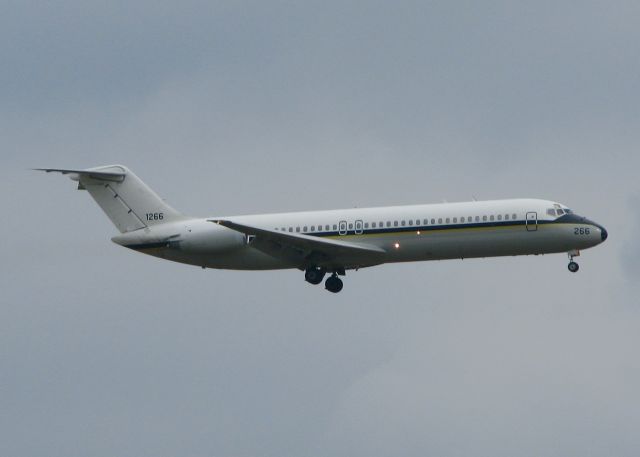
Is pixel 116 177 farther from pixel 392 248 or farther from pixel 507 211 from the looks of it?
pixel 507 211

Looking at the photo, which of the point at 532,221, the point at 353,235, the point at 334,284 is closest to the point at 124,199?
the point at 334,284

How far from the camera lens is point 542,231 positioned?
195ft

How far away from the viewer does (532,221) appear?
2338 inches

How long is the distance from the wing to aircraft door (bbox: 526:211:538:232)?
251 inches

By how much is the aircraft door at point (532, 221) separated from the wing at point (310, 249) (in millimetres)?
6373

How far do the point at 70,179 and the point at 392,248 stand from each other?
1639 cm

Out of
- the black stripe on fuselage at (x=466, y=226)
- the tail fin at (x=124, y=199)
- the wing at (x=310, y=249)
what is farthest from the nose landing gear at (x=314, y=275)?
the tail fin at (x=124, y=199)

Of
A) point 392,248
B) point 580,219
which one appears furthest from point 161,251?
point 580,219

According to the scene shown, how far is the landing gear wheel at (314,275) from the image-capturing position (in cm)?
6234

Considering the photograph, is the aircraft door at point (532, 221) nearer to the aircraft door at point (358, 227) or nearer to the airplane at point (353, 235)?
the airplane at point (353, 235)

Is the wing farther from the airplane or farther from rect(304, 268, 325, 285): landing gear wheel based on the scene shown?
rect(304, 268, 325, 285): landing gear wheel

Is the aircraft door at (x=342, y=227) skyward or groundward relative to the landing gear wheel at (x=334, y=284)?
skyward

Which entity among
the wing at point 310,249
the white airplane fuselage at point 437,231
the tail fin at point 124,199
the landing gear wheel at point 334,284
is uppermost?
the tail fin at point 124,199

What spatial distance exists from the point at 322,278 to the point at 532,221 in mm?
10033
